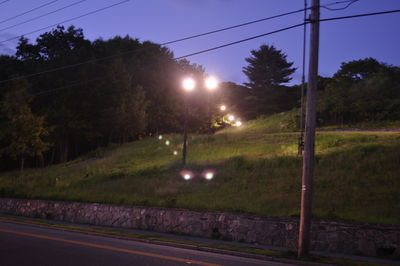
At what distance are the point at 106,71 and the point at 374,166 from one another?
146 feet

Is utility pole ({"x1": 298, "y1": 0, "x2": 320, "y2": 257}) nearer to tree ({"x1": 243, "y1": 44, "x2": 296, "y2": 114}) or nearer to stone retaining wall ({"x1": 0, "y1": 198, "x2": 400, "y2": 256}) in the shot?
stone retaining wall ({"x1": 0, "y1": 198, "x2": 400, "y2": 256})

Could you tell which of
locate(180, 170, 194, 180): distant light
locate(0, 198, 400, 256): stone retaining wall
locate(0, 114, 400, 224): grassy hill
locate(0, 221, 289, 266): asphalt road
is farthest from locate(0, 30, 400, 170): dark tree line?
locate(0, 221, 289, 266): asphalt road

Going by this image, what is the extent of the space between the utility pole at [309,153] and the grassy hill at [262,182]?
3.51 m

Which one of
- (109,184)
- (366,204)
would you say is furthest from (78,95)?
(366,204)

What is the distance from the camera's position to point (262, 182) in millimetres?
21438

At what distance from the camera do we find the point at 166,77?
67.8 meters

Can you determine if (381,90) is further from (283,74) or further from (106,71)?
(106,71)

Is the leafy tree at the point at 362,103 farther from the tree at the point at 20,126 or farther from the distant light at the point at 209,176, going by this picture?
the tree at the point at 20,126

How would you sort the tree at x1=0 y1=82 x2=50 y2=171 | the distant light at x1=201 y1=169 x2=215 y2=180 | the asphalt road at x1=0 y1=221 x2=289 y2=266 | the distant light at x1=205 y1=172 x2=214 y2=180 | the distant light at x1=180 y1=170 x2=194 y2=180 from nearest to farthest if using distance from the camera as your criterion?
1. the asphalt road at x1=0 y1=221 x2=289 y2=266
2. the distant light at x1=205 y1=172 x2=214 y2=180
3. the distant light at x1=201 y1=169 x2=215 y2=180
4. the distant light at x1=180 y1=170 x2=194 y2=180
5. the tree at x1=0 y1=82 x2=50 y2=171

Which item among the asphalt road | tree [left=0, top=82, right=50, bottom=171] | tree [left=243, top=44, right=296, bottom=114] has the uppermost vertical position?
tree [left=243, top=44, right=296, bottom=114]

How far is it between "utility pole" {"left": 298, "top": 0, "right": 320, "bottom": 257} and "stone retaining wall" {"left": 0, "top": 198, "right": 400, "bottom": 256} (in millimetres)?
1998

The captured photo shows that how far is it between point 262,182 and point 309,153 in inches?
429

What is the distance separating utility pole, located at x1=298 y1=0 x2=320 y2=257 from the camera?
10633 mm

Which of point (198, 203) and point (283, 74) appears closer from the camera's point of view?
point (198, 203)
